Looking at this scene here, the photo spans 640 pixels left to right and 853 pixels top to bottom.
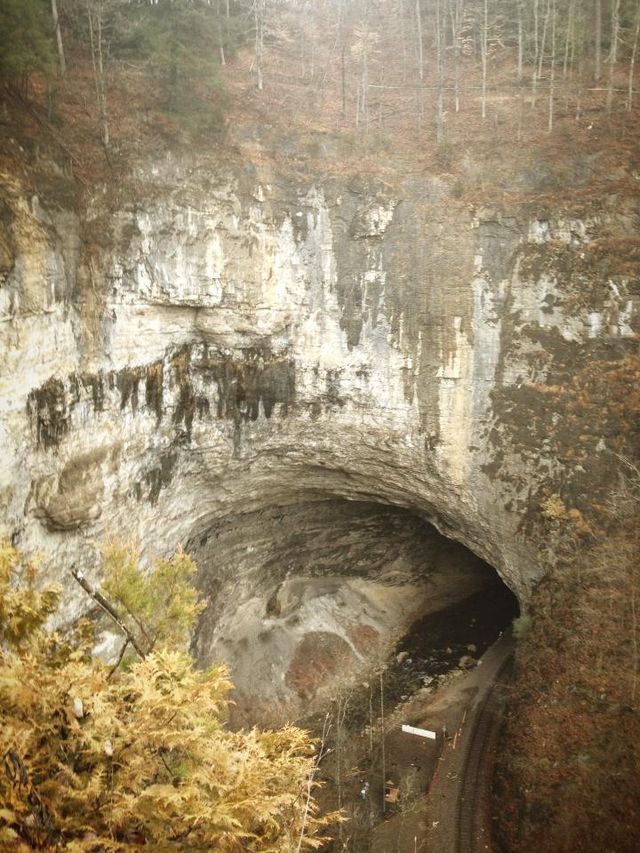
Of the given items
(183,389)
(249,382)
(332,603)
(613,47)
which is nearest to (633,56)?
(613,47)

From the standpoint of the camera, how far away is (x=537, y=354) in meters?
18.3

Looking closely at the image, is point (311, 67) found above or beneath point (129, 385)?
above

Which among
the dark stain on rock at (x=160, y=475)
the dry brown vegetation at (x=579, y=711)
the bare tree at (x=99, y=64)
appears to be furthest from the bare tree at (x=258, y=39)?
the dry brown vegetation at (x=579, y=711)

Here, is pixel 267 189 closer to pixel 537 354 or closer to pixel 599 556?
pixel 537 354

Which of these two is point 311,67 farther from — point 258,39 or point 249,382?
point 249,382

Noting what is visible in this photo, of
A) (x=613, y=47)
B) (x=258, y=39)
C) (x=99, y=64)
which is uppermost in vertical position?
(x=258, y=39)

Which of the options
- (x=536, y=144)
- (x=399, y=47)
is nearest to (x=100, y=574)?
(x=536, y=144)

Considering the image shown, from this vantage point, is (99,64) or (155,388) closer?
(155,388)

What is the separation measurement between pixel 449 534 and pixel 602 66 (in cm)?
1913

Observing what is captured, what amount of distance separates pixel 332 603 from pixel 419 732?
22.9ft

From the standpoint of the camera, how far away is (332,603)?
26.2m

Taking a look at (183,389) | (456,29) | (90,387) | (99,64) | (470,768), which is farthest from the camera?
(456,29)

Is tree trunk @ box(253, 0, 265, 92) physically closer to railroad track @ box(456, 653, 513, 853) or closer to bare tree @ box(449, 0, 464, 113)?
bare tree @ box(449, 0, 464, 113)

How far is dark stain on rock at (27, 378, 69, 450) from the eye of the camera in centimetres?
1341
